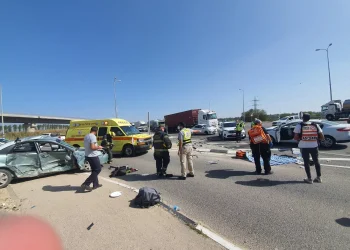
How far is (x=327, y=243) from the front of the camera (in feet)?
10.6

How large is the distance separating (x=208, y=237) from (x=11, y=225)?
334cm

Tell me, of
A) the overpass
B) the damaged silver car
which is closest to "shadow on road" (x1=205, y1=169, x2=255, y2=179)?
the damaged silver car

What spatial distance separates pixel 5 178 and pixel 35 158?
100 centimetres

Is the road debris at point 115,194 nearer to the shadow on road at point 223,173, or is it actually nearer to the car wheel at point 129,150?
the shadow on road at point 223,173

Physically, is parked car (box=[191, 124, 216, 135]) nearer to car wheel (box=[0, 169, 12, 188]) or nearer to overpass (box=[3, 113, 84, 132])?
car wheel (box=[0, 169, 12, 188])

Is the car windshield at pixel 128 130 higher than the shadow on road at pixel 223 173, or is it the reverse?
the car windshield at pixel 128 130

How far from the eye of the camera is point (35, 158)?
25.4 ft

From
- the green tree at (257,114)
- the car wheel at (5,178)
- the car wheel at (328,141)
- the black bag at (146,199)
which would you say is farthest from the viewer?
the green tree at (257,114)

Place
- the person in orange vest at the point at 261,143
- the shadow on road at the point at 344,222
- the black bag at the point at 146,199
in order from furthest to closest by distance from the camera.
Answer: the person in orange vest at the point at 261,143 < the black bag at the point at 146,199 < the shadow on road at the point at 344,222

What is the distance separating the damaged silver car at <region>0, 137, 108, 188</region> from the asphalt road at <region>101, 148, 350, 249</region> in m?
2.40

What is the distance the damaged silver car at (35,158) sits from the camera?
7.23 m

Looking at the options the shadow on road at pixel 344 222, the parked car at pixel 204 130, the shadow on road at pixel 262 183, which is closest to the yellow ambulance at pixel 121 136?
the shadow on road at pixel 262 183

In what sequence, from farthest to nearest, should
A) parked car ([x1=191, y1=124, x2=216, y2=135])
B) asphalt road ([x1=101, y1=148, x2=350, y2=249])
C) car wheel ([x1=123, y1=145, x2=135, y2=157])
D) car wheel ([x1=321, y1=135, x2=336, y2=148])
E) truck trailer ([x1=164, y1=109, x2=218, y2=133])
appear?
truck trailer ([x1=164, y1=109, x2=218, y2=133]) → parked car ([x1=191, y1=124, x2=216, y2=135]) → car wheel ([x1=123, y1=145, x2=135, y2=157]) → car wheel ([x1=321, y1=135, x2=336, y2=148]) → asphalt road ([x1=101, y1=148, x2=350, y2=249])

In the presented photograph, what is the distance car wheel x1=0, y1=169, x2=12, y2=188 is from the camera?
697 centimetres
